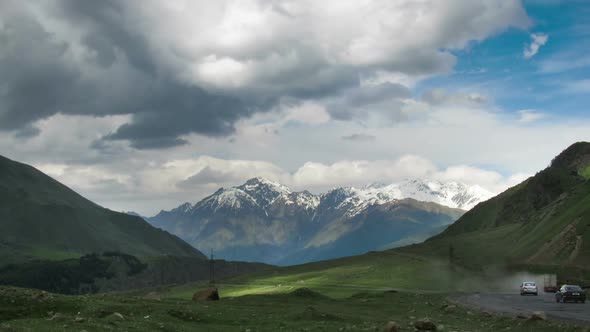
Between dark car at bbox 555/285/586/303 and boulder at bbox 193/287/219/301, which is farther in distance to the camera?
boulder at bbox 193/287/219/301

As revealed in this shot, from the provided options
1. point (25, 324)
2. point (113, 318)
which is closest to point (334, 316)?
point (113, 318)

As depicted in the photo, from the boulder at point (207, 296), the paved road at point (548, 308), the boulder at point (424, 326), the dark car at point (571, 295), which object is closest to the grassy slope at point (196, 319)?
the boulder at point (424, 326)

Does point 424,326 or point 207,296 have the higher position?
point 207,296

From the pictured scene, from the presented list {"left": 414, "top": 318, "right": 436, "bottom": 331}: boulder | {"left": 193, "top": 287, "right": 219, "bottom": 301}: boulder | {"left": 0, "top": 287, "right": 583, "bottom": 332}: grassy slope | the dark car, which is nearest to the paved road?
the dark car

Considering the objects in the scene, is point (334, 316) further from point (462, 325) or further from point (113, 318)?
point (113, 318)

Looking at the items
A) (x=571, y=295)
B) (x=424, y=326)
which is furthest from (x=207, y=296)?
(x=571, y=295)

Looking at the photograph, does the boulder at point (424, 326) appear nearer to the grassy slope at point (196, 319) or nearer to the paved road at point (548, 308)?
the grassy slope at point (196, 319)

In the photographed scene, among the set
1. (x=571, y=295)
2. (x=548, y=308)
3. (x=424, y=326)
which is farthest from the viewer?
(x=571, y=295)

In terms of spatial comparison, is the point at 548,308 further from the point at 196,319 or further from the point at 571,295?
the point at 196,319

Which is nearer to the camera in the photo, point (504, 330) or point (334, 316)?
point (504, 330)

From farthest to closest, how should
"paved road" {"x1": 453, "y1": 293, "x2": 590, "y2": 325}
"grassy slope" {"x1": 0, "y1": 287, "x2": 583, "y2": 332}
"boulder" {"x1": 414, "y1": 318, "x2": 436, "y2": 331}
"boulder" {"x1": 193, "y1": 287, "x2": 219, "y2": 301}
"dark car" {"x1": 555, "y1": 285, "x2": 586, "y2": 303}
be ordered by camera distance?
"boulder" {"x1": 193, "y1": 287, "x2": 219, "y2": 301}, "dark car" {"x1": 555, "y1": 285, "x2": 586, "y2": 303}, "paved road" {"x1": 453, "y1": 293, "x2": 590, "y2": 325}, "boulder" {"x1": 414, "y1": 318, "x2": 436, "y2": 331}, "grassy slope" {"x1": 0, "y1": 287, "x2": 583, "y2": 332}

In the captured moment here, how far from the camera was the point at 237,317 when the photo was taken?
2378 inches

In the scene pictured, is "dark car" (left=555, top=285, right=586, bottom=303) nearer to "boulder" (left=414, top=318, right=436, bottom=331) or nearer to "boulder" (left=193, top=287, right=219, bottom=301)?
"boulder" (left=414, top=318, right=436, bottom=331)

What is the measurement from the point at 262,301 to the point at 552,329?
49.5m
